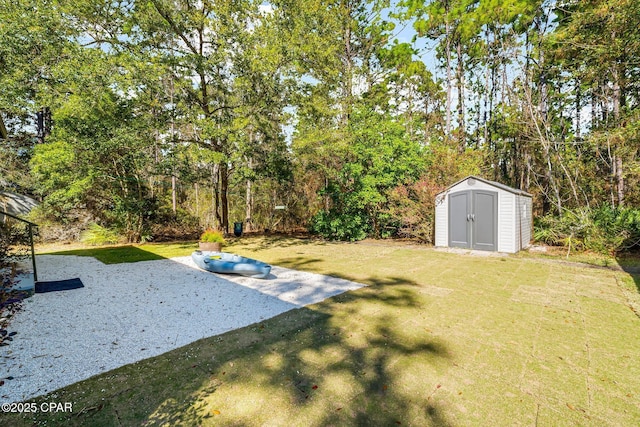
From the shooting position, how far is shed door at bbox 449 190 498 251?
8438mm

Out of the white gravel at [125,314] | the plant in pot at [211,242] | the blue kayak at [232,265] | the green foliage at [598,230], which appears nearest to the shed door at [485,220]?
the green foliage at [598,230]

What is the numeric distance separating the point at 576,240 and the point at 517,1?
1218cm

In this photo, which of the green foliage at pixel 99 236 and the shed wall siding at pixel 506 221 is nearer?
the shed wall siding at pixel 506 221

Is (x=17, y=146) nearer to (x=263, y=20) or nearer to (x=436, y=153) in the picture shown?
(x=263, y=20)

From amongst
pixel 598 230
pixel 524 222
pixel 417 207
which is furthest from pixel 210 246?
pixel 598 230

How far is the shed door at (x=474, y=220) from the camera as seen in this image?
8438 mm

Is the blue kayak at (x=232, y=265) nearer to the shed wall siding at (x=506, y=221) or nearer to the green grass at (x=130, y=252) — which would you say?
the green grass at (x=130, y=252)

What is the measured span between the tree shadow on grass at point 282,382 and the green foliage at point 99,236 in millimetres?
10211

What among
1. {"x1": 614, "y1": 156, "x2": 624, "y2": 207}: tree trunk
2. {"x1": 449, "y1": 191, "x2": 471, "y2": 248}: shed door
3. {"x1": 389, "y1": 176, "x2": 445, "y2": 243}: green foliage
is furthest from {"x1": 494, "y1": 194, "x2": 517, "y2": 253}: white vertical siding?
{"x1": 614, "y1": 156, "x2": 624, "y2": 207}: tree trunk

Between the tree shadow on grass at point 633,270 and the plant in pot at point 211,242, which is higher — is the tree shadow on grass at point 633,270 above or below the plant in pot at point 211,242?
below

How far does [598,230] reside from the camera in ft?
25.8

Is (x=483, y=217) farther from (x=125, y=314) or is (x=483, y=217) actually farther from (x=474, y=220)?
(x=125, y=314)

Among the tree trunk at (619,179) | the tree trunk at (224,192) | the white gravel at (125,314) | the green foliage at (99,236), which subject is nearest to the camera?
the white gravel at (125,314)

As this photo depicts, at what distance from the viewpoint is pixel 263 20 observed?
10.2 metres
